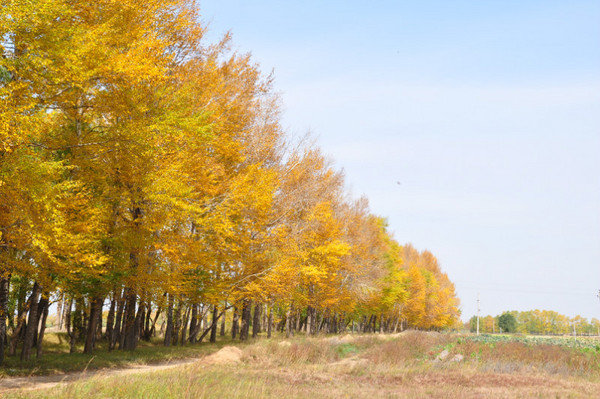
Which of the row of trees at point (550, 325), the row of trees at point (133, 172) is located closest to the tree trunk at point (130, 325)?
the row of trees at point (133, 172)

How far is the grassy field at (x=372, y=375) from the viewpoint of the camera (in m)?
9.53

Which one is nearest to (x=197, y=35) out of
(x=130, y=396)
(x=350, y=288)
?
(x=130, y=396)

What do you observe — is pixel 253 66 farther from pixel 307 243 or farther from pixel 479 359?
pixel 479 359

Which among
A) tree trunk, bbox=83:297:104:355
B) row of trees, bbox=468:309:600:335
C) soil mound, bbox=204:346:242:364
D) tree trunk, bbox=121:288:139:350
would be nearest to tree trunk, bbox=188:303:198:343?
tree trunk, bbox=121:288:139:350

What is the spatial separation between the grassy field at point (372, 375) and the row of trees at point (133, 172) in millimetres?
2988

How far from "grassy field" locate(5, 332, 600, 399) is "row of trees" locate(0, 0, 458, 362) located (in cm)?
299

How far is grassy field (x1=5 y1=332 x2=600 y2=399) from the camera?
9.53m

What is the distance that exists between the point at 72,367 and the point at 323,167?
65.0ft

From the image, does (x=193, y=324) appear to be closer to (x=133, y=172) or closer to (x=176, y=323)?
(x=176, y=323)

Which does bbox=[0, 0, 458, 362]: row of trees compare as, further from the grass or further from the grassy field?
the grassy field

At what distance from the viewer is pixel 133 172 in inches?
558

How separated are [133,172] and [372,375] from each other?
29.1 feet

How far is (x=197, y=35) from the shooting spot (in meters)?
17.9

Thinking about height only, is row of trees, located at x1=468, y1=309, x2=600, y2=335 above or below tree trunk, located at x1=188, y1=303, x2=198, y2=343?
below
